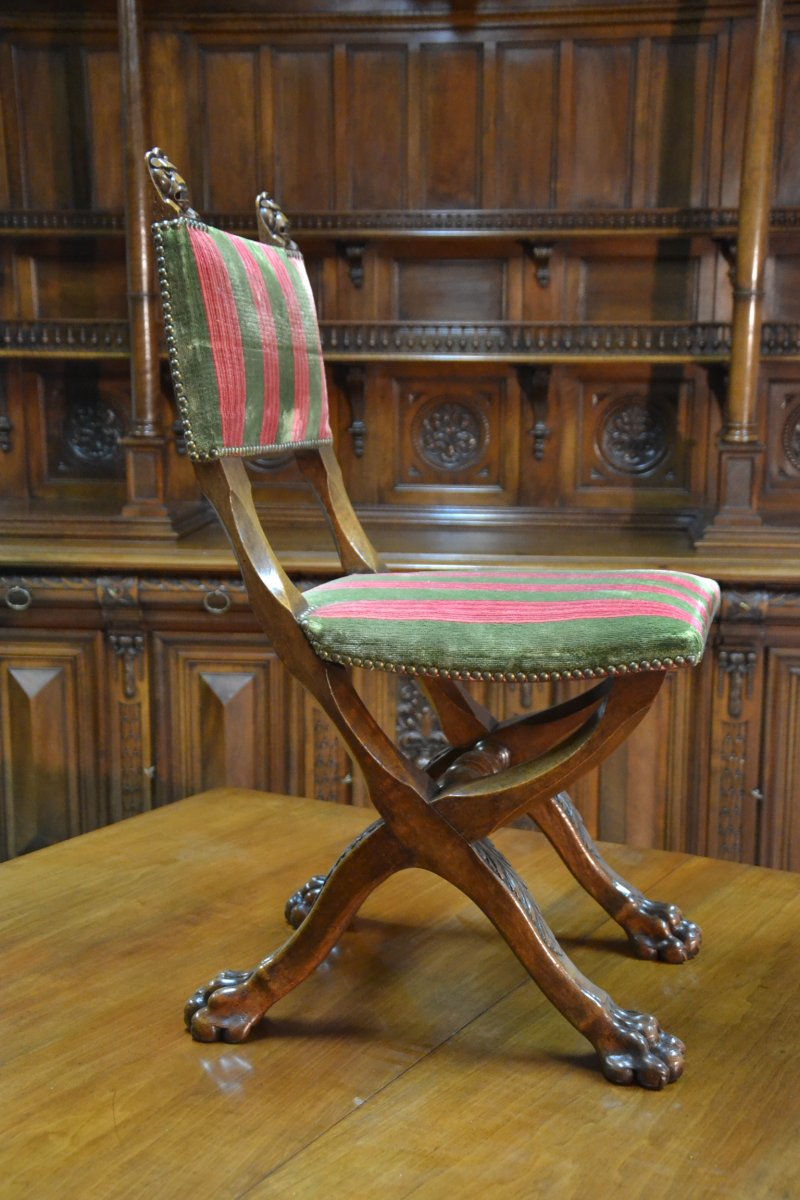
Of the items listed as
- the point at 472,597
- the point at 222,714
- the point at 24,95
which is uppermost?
the point at 24,95

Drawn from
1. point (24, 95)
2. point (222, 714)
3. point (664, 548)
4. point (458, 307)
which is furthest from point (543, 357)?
point (24, 95)

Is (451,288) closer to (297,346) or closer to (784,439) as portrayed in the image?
(784,439)

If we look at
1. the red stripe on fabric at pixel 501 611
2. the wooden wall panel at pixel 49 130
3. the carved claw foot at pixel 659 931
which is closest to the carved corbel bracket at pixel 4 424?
the wooden wall panel at pixel 49 130

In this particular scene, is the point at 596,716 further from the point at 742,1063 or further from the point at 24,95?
the point at 24,95

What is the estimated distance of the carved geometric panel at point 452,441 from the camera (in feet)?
9.90

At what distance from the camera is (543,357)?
2773 mm

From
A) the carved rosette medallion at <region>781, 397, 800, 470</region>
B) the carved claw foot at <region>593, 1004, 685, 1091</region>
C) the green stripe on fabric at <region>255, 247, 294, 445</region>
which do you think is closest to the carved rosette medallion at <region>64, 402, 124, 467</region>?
the carved rosette medallion at <region>781, 397, 800, 470</region>

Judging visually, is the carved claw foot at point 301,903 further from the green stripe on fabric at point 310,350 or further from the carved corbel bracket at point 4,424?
the carved corbel bracket at point 4,424

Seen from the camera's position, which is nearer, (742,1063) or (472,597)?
(742,1063)

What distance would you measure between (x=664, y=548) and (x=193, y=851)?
1361 mm

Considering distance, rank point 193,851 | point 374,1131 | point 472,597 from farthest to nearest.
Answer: point 193,851, point 472,597, point 374,1131

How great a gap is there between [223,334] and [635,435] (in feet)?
6.30

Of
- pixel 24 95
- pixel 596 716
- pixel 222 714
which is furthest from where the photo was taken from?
pixel 24 95

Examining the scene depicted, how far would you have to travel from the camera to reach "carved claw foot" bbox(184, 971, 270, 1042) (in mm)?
1168
